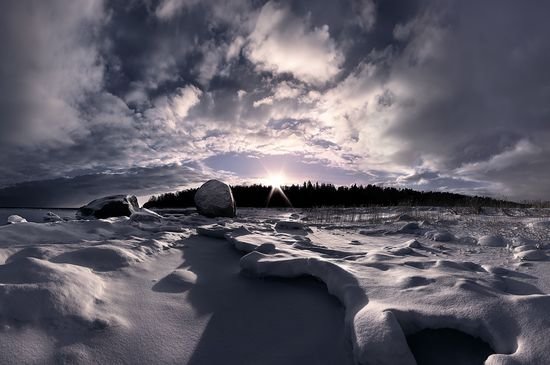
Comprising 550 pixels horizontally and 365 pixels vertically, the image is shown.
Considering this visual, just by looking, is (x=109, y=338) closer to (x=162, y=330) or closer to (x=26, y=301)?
(x=162, y=330)

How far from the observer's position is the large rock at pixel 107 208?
10.6 metres

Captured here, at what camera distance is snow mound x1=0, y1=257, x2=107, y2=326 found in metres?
1.73

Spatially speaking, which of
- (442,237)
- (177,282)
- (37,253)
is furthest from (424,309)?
(442,237)

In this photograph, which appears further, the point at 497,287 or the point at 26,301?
the point at 497,287

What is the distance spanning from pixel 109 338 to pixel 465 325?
2094 millimetres

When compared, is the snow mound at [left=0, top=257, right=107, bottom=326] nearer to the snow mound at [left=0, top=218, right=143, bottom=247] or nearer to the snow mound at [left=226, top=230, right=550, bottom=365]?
the snow mound at [left=226, top=230, right=550, bottom=365]

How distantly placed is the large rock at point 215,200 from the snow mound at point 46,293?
32.9 ft

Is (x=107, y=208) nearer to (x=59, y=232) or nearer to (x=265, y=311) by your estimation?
(x=59, y=232)

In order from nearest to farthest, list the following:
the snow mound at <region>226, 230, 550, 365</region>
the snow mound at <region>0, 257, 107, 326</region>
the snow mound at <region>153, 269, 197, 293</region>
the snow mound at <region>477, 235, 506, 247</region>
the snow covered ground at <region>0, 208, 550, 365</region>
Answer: the snow mound at <region>226, 230, 550, 365</region> → the snow covered ground at <region>0, 208, 550, 365</region> → the snow mound at <region>0, 257, 107, 326</region> → the snow mound at <region>153, 269, 197, 293</region> → the snow mound at <region>477, 235, 506, 247</region>

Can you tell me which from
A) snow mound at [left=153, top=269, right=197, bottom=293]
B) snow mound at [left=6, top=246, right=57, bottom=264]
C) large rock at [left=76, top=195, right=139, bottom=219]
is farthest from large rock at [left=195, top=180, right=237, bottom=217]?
snow mound at [left=153, top=269, right=197, bottom=293]

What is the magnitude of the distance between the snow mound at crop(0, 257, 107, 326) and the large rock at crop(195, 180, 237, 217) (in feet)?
32.9

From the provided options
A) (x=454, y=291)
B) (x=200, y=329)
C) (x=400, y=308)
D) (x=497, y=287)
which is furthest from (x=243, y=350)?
(x=497, y=287)

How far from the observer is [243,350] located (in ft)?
5.58

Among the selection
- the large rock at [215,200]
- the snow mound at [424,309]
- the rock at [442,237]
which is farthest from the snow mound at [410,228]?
the large rock at [215,200]
